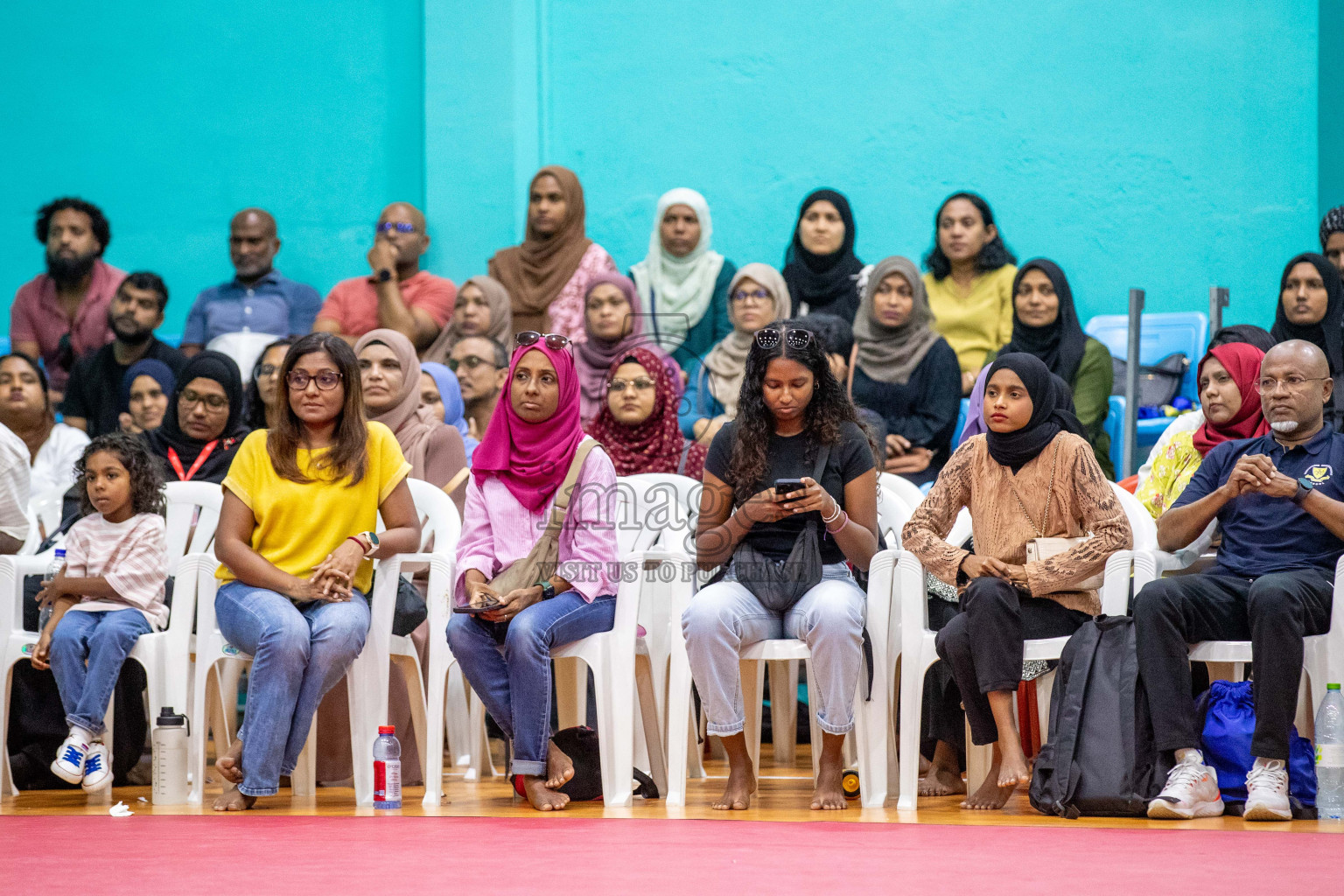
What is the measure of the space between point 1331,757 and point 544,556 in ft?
6.97

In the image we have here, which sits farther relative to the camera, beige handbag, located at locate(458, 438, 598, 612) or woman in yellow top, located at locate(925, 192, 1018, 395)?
woman in yellow top, located at locate(925, 192, 1018, 395)

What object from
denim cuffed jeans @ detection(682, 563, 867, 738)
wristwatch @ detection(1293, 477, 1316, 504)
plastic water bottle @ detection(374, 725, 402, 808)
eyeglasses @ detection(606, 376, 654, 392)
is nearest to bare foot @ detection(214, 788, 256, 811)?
plastic water bottle @ detection(374, 725, 402, 808)

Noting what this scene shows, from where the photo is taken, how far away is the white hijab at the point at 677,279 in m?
6.60

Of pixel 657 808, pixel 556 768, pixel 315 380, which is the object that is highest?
pixel 315 380

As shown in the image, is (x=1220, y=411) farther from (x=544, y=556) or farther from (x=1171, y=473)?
(x=544, y=556)

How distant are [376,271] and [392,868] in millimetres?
4484

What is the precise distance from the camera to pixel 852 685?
4.04 meters

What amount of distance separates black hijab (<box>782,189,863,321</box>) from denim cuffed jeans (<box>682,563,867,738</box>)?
2531mm

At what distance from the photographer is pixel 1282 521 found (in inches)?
161

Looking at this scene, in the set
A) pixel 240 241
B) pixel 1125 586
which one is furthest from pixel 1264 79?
pixel 240 241

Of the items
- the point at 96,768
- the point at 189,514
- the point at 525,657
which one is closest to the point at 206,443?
the point at 189,514

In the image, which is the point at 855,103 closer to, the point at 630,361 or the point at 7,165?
the point at 630,361

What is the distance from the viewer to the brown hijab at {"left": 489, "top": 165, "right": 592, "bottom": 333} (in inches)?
272

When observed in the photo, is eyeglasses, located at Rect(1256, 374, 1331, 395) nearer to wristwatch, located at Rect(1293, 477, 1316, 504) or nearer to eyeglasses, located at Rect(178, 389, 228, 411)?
wristwatch, located at Rect(1293, 477, 1316, 504)
